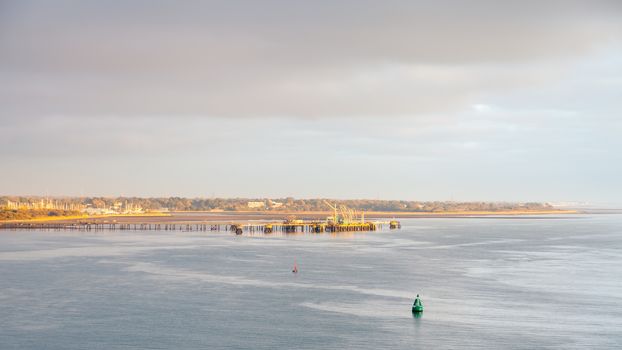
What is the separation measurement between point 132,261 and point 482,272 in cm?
3642

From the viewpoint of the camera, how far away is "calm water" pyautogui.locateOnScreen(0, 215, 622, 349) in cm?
3969

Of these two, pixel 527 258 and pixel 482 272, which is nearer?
pixel 482 272

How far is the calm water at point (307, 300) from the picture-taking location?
3969 cm

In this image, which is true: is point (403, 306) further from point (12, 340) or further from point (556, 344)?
point (12, 340)

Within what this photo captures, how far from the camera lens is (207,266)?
73.9 meters

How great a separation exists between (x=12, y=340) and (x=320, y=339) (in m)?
16.0

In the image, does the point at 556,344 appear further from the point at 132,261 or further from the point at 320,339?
the point at 132,261

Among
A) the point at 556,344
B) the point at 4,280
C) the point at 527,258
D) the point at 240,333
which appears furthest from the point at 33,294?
the point at 527,258

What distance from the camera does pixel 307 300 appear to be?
51969 millimetres

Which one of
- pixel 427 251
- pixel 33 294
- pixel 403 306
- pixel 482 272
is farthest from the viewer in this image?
pixel 427 251

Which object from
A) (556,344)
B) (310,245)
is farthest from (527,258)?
(556,344)

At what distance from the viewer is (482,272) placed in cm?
6969

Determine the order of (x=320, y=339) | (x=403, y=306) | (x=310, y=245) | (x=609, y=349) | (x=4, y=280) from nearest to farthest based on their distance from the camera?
(x=609, y=349)
(x=320, y=339)
(x=403, y=306)
(x=4, y=280)
(x=310, y=245)

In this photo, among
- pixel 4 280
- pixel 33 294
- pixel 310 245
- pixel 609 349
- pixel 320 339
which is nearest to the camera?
pixel 609 349
